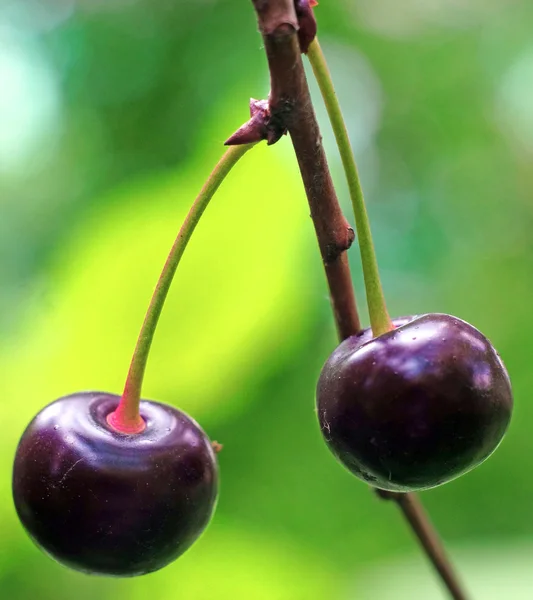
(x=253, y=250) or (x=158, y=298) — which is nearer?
(x=158, y=298)

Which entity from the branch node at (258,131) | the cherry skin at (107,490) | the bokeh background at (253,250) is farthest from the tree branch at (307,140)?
the bokeh background at (253,250)

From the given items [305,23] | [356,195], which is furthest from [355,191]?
[305,23]

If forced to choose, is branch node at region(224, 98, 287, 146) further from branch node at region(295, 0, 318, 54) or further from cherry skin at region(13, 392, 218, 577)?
cherry skin at region(13, 392, 218, 577)

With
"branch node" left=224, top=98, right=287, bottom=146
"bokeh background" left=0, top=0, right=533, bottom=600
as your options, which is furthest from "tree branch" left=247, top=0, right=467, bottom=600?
"bokeh background" left=0, top=0, right=533, bottom=600

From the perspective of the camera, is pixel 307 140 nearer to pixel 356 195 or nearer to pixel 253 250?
pixel 356 195

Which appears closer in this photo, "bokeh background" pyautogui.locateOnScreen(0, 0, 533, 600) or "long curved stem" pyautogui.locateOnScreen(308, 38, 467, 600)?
"long curved stem" pyautogui.locateOnScreen(308, 38, 467, 600)
